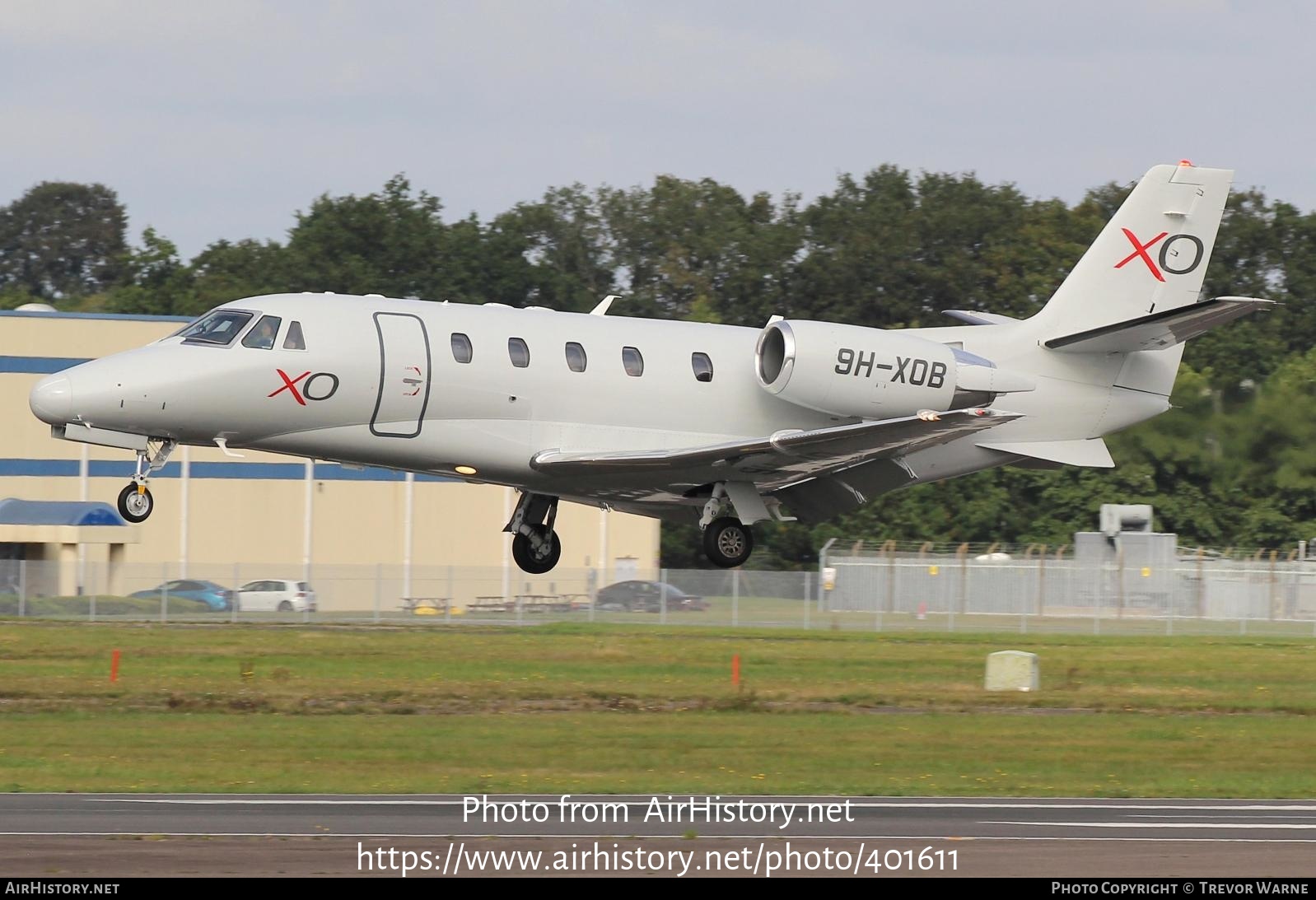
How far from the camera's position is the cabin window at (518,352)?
21.4m

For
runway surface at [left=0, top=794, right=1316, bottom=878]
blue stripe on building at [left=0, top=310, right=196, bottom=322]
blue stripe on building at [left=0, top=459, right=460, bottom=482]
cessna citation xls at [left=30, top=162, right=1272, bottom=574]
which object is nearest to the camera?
runway surface at [left=0, top=794, right=1316, bottom=878]

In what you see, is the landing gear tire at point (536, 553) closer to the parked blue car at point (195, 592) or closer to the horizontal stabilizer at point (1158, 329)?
the horizontal stabilizer at point (1158, 329)

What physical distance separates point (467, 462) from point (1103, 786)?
26.9 ft

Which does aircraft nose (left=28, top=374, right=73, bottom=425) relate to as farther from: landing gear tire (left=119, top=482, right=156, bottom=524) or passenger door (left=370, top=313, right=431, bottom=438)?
passenger door (left=370, top=313, right=431, bottom=438)

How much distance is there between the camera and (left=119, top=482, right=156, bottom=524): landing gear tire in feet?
65.9

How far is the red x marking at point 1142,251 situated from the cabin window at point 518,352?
29.9 feet

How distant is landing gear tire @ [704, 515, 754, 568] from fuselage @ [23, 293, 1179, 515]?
109 centimetres

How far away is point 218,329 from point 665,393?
538 cm

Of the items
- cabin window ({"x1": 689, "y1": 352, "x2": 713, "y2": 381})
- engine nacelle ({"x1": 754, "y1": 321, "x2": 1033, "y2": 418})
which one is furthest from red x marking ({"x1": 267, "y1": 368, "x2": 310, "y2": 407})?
engine nacelle ({"x1": 754, "y1": 321, "x2": 1033, "y2": 418})

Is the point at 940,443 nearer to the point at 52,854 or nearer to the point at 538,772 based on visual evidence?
the point at 538,772

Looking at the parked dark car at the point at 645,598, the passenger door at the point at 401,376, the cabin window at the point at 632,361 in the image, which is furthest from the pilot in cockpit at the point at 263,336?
the parked dark car at the point at 645,598

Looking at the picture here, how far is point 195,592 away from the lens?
39.5m

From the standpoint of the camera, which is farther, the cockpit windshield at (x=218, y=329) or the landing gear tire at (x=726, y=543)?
the landing gear tire at (x=726, y=543)

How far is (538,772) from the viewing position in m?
18.2
